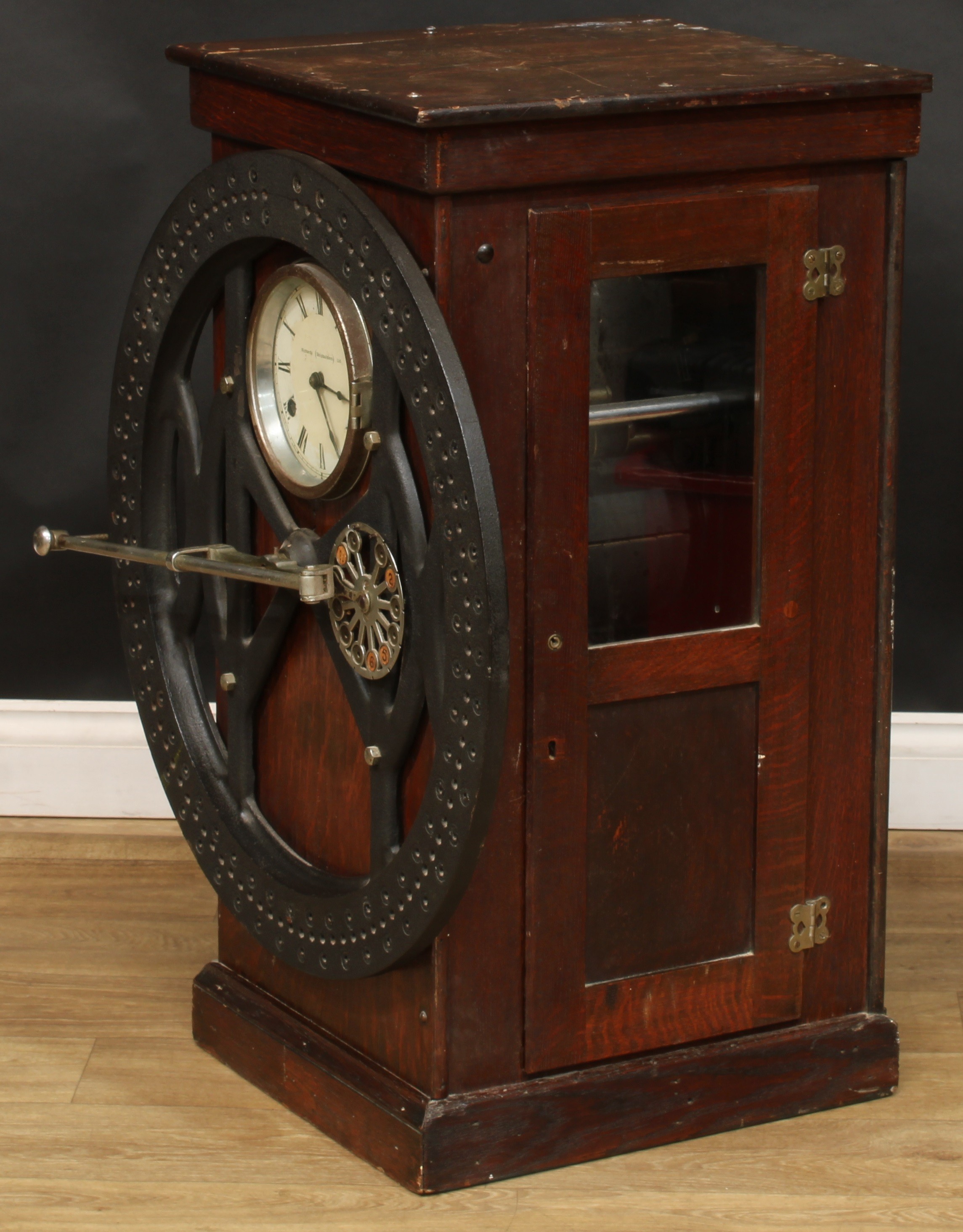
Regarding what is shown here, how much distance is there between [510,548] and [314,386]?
304 millimetres

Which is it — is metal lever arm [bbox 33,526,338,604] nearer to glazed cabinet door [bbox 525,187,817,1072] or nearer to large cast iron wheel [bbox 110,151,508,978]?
large cast iron wheel [bbox 110,151,508,978]

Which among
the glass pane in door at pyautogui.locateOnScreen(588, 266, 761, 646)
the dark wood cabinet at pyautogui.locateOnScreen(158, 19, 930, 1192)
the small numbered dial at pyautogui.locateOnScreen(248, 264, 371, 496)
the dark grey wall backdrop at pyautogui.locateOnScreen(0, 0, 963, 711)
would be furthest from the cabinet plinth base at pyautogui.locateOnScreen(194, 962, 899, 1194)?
the dark grey wall backdrop at pyautogui.locateOnScreen(0, 0, 963, 711)

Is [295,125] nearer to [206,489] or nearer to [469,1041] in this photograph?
[206,489]

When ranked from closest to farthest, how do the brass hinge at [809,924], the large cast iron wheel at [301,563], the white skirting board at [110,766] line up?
the large cast iron wheel at [301,563], the brass hinge at [809,924], the white skirting board at [110,766]

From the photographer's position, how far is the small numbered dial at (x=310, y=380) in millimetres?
2566

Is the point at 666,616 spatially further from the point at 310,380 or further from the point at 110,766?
the point at 110,766

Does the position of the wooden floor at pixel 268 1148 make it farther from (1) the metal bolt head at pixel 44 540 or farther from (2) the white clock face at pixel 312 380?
(2) the white clock face at pixel 312 380

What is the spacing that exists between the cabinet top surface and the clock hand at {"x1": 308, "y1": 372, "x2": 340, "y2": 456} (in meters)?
0.31

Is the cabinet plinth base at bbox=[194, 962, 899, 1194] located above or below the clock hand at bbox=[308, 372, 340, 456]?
below

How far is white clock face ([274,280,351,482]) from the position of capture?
103 inches

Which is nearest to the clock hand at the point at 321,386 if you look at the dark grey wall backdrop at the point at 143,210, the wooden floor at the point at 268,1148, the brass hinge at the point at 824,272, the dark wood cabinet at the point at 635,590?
the dark wood cabinet at the point at 635,590

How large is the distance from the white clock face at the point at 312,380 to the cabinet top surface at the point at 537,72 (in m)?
0.24

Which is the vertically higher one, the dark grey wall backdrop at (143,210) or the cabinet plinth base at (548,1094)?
the dark grey wall backdrop at (143,210)

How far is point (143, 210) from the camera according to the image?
12.2 feet
